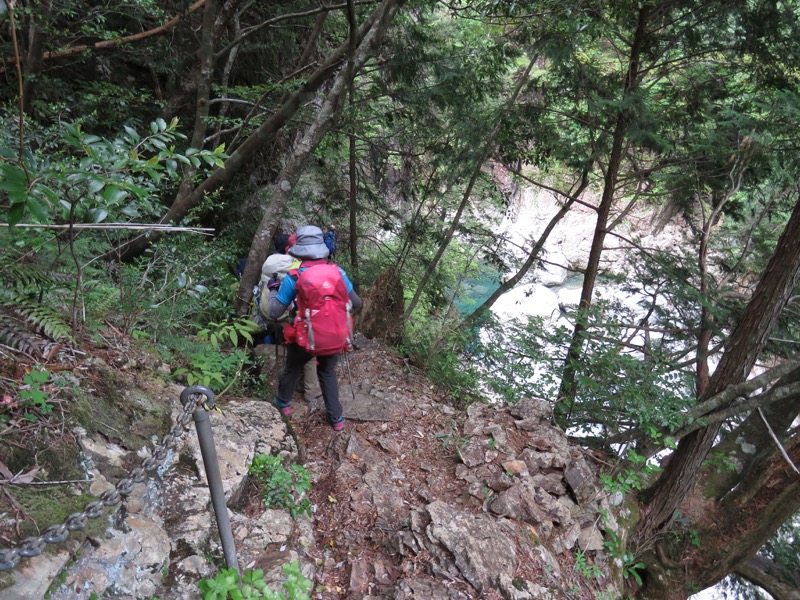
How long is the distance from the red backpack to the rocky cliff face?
781 mm

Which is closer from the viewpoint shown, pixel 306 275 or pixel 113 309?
pixel 113 309

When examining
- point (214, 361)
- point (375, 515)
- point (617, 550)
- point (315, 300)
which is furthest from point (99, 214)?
point (617, 550)

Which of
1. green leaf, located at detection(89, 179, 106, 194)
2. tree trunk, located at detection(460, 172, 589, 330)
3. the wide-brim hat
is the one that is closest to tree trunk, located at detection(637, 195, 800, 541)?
tree trunk, located at detection(460, 172, 589, 330)

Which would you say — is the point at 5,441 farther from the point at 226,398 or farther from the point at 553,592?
the point at 553,592

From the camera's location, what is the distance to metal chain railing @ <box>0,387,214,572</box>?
5.07ft

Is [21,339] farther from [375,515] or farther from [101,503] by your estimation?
[375,515]

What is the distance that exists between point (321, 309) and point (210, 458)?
6.76 ft

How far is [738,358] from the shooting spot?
4957mm

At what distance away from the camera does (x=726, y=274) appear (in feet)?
26.5

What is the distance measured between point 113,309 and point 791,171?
26.3 ft

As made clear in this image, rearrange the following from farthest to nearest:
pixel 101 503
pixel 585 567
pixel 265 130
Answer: pixel 265 130, pixel 585 567, pixel 101 503

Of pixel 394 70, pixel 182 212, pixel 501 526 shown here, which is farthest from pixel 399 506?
pixel 394 70

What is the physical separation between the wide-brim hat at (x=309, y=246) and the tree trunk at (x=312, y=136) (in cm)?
130

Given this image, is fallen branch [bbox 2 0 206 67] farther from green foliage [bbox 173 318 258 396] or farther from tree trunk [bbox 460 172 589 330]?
tree trunk [bbox 460 172 589 330]
